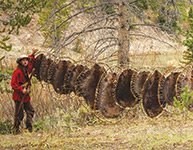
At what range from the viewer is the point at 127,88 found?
4.99 m

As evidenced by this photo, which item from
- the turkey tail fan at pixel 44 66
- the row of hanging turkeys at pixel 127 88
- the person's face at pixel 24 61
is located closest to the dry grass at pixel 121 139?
the row of hanging turkeys at pixel 127 88

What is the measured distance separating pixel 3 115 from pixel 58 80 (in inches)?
141

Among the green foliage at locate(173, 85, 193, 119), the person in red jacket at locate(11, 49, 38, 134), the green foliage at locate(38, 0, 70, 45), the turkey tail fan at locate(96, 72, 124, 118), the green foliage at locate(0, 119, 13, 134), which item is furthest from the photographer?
the green foliage at locate(0, 119, 13, 134)

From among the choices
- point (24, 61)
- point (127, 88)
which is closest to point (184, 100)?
point (127, 88)

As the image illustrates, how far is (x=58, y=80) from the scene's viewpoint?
226 inches

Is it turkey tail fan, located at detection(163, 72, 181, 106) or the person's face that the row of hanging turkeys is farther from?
the person's face

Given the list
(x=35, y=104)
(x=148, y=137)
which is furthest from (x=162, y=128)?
(x=35, y=104)

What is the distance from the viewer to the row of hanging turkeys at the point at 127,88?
4.87 m

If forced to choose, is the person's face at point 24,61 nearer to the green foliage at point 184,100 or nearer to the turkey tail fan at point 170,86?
the turkey tail fan at point 170,86

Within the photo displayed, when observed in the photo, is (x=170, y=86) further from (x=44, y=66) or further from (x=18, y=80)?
(x=18, y=80)

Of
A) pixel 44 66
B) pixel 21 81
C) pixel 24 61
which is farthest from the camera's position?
pixel 21 81

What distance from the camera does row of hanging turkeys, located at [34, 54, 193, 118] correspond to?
4871 millimetres

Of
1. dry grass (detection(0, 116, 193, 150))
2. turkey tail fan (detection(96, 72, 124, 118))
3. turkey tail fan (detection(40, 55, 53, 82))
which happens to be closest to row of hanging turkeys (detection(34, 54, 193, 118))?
turkey tail fan (detection(96, 72, 124, 118))

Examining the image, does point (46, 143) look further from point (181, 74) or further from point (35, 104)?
point (35, 104)
